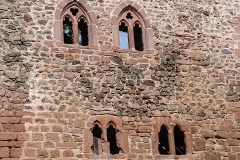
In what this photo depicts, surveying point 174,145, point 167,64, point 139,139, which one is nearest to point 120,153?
point 139,139

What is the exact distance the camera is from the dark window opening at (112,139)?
847 centimetres

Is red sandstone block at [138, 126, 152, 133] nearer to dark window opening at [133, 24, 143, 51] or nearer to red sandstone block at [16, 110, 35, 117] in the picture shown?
dark window opening at [133, 24, 143, 51]

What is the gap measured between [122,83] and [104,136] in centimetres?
130

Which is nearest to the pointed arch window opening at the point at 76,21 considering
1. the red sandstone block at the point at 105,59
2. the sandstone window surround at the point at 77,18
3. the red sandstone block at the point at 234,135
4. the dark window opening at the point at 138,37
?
the sandstone window surround at the point at 77,18

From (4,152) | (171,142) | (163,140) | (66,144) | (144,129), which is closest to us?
(4,152)

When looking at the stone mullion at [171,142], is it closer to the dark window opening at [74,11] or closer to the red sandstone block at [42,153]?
the red sandstone block at [42,153]

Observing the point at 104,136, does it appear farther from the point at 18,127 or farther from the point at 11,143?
the point at 11,143

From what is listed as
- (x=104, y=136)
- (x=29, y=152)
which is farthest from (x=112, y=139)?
(x=29, y=152)

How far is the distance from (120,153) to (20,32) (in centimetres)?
341

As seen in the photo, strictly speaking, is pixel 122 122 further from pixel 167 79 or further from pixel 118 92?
pixel 167 79

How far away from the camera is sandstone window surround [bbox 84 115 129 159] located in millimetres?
8109

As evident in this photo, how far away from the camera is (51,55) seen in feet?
27.8

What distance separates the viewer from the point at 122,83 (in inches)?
345

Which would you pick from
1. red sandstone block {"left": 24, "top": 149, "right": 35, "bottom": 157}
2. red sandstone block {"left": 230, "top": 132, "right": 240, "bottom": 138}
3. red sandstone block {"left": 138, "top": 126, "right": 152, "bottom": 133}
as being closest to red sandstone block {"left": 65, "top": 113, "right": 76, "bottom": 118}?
red sandstone block {"left": 24, "top": 149, "right": 35, "bottom": 157}
